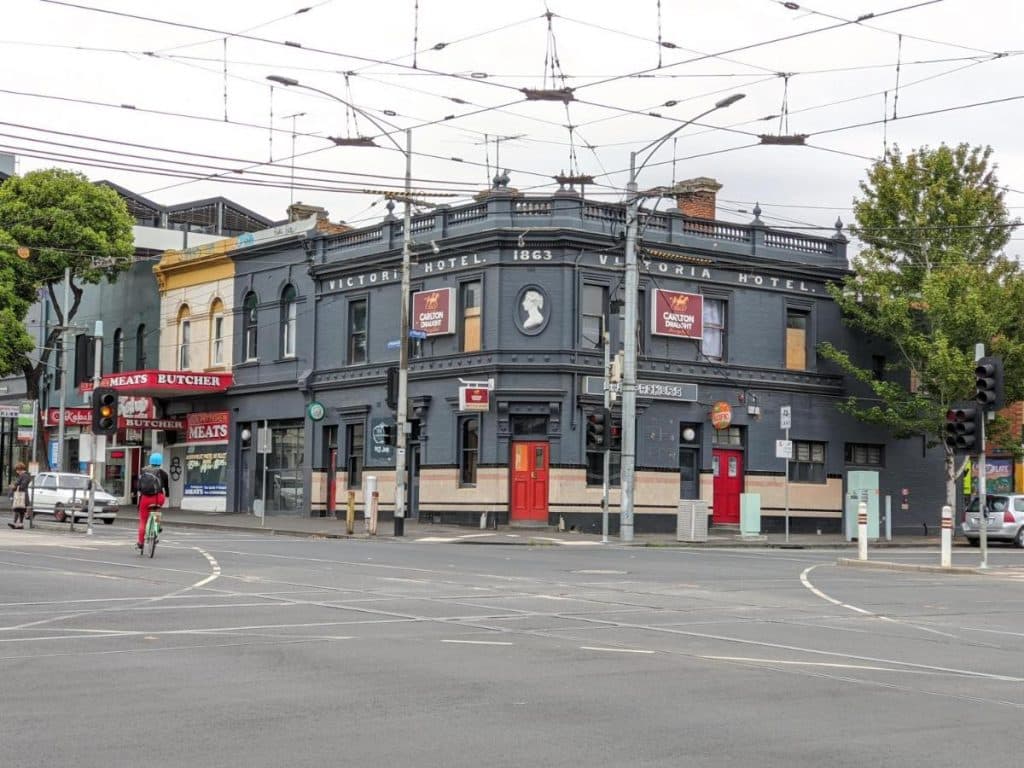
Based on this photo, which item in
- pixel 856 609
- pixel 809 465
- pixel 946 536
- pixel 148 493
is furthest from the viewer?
pixel 809 465

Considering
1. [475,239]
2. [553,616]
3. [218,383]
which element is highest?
[475,239]

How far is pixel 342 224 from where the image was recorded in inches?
2009

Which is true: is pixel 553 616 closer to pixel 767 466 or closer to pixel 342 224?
pixel 767 466

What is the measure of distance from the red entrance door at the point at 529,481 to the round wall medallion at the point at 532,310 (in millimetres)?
3350

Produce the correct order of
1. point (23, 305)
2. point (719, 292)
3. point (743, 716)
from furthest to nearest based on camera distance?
point (23, 305) → point (719, 292) → point (743, 716)

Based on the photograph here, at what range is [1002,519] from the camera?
43188 millimetres

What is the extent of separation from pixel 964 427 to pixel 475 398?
54.4 feet

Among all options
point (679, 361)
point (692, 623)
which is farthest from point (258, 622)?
point (679, 361)

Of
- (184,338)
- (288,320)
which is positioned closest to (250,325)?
(288,320)

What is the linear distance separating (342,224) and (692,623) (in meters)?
36.6

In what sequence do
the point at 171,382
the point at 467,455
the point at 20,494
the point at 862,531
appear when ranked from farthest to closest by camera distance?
the point at 171,382
the point at 467,455
the point at 20,494
the point at 862,531

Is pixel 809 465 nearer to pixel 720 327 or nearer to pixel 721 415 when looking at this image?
pixel 721 415

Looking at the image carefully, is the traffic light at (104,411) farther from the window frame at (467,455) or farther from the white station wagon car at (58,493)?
the window frame at (467,455)

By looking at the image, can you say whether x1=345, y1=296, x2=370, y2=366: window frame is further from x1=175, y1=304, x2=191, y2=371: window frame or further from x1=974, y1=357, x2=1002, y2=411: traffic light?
x1=974, y1=357, x2=1002, y2=411: traffic light
